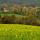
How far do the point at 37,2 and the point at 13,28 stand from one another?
117 centimetres

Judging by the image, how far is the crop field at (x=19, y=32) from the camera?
293 cm

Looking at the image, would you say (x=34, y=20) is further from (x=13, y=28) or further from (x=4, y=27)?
(x=4, y=27)

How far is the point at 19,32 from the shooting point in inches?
A: 130

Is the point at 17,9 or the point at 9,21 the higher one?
the point at 17,9

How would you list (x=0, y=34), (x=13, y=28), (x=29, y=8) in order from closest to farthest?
(x=0, y=34) → (x=13, y=28) → (x=29, y=8)

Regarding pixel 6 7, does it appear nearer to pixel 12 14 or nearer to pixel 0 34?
pixel 12 14

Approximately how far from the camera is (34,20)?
3.85m

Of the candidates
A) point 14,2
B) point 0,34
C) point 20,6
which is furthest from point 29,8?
point 0,34

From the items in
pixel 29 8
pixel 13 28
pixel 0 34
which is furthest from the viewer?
pixel 29 8

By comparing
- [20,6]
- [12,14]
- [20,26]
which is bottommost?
[20,26]

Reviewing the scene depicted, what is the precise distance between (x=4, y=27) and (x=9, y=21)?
303 millimetres

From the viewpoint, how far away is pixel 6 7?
3.92 meters

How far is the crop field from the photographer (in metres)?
2.93

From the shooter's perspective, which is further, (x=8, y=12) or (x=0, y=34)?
(x=8, y=12)
